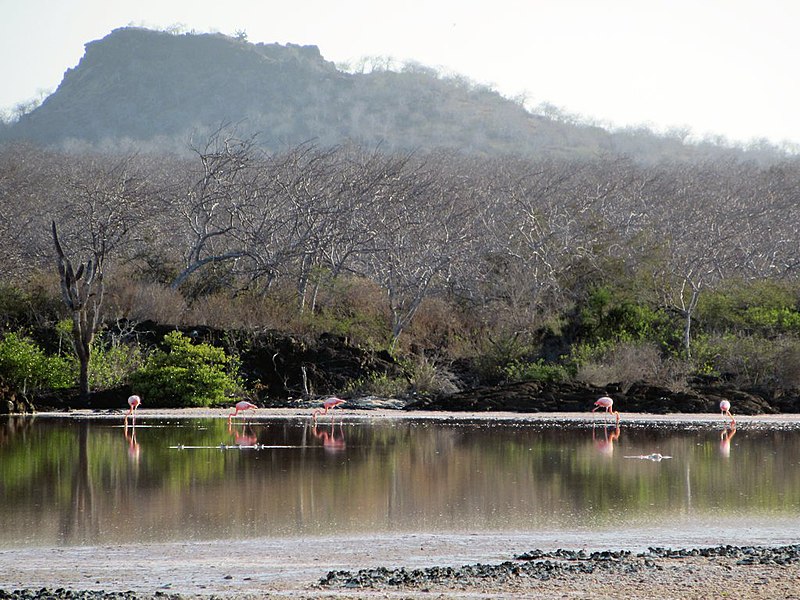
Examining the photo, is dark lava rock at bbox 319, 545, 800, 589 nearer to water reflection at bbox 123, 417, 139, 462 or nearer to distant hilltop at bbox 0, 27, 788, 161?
water reflection at bbox 123, 417, 139, 462

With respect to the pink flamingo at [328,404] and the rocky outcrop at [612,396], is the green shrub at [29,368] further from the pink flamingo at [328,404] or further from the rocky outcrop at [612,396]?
the rocky outcrop at [612,396]

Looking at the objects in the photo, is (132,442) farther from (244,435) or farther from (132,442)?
(244,435)

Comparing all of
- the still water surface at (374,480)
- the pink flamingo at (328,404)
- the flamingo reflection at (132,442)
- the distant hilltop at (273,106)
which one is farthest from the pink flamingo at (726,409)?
the distant hilltop at (273,106)

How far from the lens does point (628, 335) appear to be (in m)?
32.3

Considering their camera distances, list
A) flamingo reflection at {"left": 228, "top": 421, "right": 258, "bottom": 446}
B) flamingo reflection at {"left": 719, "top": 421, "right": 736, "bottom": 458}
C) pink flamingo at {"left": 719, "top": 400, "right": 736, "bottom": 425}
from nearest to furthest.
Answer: flamingo reflection at {"left": 719, "top": 421, "right": 736, "bottom": 458}, flamingo reflection at {"left": 228, "top": 421, "right": 258, "bottom": 446}, pink flamingo at {"left": 719, "top": 400, "right": 736, "bottom": 425}

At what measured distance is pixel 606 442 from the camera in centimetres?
2141

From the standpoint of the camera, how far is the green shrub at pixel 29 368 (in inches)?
1084

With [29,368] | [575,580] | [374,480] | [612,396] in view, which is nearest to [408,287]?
[612,396]

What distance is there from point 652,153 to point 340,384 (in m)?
93.1

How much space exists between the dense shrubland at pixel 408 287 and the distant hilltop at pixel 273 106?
64.9 metres

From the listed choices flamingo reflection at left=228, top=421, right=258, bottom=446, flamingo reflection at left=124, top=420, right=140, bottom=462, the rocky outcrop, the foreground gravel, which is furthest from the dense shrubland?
the foreground gravel

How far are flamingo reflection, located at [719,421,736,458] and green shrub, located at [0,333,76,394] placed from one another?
16.1 meters

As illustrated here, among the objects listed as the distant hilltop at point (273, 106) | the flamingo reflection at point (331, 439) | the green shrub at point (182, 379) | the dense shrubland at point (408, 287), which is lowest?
the flamingo reflection at point (331, 439)

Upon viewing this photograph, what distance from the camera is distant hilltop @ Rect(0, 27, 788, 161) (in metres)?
116
